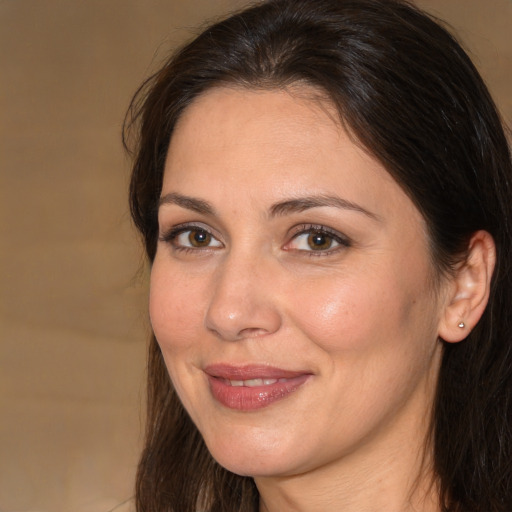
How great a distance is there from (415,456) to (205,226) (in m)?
0.54

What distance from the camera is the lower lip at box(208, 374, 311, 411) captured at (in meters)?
1.97

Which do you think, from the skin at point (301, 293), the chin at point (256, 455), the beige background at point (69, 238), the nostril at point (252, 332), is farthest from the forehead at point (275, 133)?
the beige background at point (69, 238)

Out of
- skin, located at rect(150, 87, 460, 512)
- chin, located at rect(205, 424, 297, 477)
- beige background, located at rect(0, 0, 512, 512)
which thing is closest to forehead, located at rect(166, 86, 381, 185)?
skin, located at rect(150, 87, 460, 512)

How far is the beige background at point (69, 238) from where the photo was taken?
12.3ft

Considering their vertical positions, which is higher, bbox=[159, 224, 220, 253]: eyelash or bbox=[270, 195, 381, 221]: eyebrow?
bbox=[270, 195, 381, 221]: eyebrow

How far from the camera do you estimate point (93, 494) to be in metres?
3.65

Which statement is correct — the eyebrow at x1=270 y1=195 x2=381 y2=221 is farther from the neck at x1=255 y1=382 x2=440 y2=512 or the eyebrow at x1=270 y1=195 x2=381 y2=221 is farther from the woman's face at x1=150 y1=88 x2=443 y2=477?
the neck at x1=255 y1=382 x2=440 y2=512

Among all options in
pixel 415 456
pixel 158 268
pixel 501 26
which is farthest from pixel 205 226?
pixel 501 26

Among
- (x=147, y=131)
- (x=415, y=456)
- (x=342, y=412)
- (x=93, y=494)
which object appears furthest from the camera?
(x=93, y=494)

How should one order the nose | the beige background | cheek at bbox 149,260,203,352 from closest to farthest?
the nose < cheek at bbox 149,260,203,352 < the beige background

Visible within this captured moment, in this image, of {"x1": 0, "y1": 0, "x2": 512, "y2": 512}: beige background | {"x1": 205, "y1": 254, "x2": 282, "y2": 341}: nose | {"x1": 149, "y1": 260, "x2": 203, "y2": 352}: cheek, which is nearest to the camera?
{"x1": 205, "y1": 254, "x2": 282, "y2": 341}: nose

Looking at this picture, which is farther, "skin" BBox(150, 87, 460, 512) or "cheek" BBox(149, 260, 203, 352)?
"cheek" BBox(149, 260, 203, 352)

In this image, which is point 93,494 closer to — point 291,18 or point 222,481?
point 222,481

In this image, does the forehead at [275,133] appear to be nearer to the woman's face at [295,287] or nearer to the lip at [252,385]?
the woman's face at [295,287]
